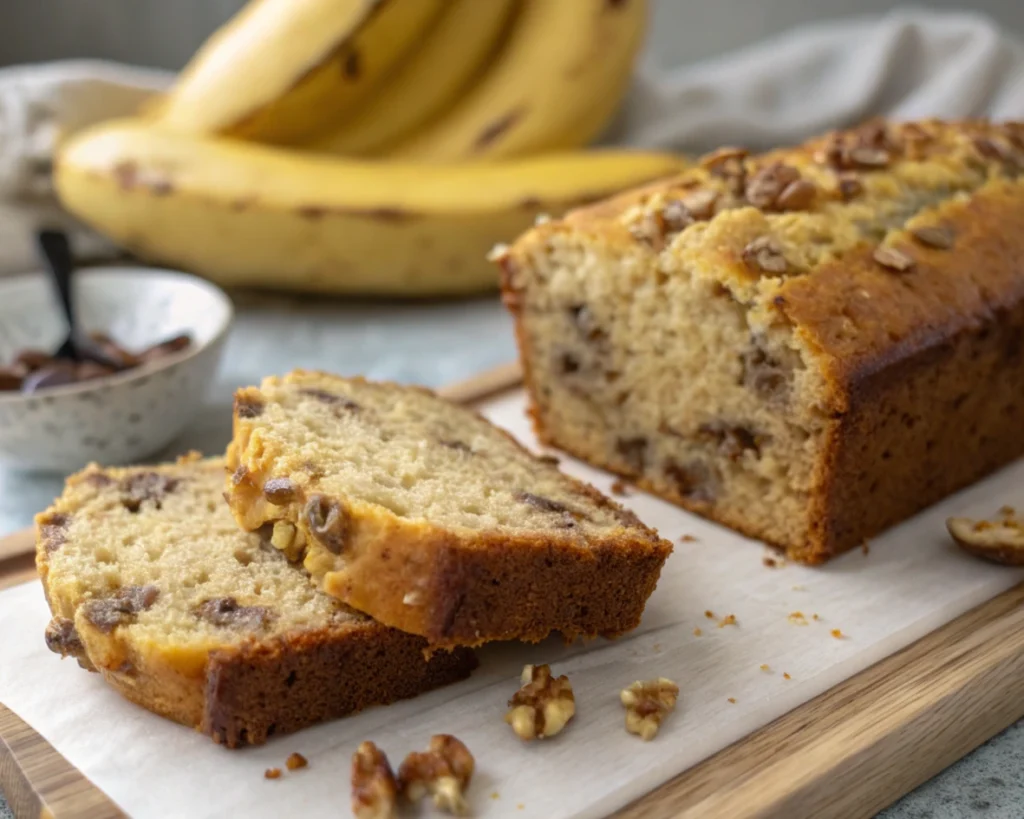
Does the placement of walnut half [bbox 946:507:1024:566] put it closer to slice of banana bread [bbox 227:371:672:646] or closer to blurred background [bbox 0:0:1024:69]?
slice of banana bread [bbox 227:371:672:646]

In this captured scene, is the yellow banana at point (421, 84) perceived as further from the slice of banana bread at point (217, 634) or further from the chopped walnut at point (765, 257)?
the slice of banana bread at point (217, 634)

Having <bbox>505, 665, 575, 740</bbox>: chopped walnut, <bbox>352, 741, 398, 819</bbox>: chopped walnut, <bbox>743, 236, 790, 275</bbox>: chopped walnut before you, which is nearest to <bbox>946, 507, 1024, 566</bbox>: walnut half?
<bbox>743, 236, 790, 275</bbox>: chopped walnut

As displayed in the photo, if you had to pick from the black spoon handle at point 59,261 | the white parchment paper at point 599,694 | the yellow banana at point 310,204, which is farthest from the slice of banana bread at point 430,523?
the yellow banana at point 310,204

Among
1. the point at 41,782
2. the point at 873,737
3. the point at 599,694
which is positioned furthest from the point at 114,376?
the point at 873,737

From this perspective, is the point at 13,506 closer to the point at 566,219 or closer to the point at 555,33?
the point at 566,219

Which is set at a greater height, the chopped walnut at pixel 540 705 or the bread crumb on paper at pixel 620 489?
the chopped walnut at pixel 540 705

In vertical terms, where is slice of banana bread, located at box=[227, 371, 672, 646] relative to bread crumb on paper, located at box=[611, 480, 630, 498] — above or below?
above

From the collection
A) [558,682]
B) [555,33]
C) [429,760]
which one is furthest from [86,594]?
[555,33]
